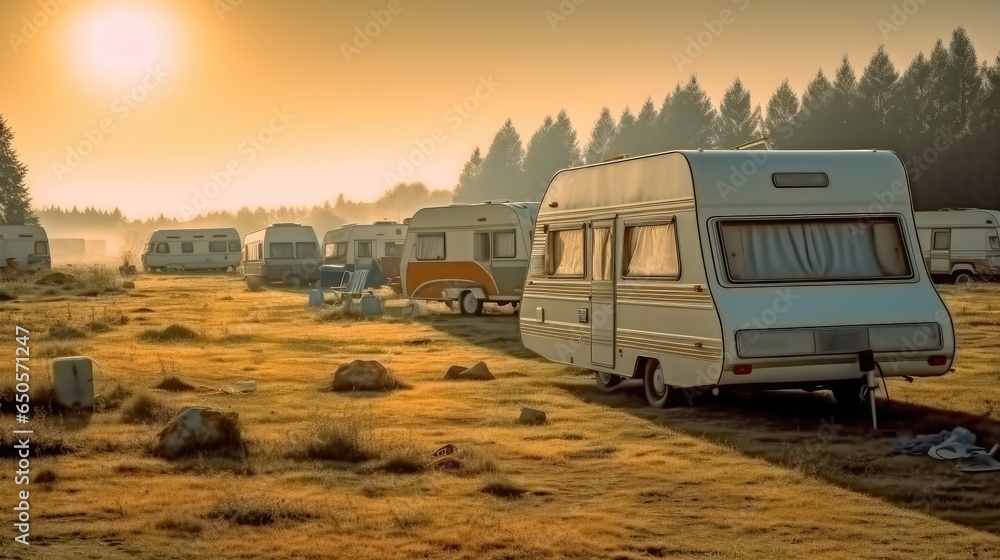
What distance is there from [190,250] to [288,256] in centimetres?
1845

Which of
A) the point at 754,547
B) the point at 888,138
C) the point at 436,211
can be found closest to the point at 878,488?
the point at 754,547

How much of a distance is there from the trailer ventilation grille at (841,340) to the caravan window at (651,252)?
1.54 meters

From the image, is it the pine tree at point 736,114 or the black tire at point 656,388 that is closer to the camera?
the black tire at point 656,388

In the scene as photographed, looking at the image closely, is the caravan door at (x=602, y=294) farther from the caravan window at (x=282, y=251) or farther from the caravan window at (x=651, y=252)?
the caravan window at (x=282, y=251)

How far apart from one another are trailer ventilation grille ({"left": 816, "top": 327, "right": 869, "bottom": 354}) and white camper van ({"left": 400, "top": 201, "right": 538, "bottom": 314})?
14.4 metres

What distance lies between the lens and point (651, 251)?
11.8 m

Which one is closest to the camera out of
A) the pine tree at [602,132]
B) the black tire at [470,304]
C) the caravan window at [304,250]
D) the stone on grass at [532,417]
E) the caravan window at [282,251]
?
the stone on grass at [532,417]

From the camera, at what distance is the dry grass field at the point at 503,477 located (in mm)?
6676

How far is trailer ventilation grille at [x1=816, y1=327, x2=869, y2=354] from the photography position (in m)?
10.3

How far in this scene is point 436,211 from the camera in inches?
1062

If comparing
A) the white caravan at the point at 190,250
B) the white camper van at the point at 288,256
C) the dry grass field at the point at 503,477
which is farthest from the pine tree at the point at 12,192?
the dry grass field at the point at 503,477

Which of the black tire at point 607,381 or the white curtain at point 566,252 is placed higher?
the white curtain at point 566,252

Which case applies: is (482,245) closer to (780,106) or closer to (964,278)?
(964,278)

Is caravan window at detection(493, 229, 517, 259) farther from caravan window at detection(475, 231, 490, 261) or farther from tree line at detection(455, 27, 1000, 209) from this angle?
tree line at detection(455, 27, 1000, 209)
